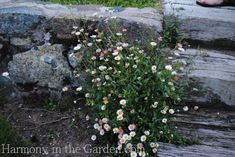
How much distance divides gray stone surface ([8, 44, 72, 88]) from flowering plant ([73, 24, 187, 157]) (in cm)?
25

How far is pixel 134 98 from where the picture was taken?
195 centimetres

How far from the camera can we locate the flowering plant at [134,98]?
1914 mm

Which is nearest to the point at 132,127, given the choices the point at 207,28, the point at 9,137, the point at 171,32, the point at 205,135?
the point at 205,135

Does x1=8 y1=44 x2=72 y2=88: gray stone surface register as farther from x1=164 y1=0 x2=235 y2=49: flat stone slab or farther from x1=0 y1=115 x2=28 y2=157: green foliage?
x1=164 y1=0 x2=235 y2=49: flat stone slab

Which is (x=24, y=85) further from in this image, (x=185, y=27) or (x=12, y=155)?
(x=185, y=27)

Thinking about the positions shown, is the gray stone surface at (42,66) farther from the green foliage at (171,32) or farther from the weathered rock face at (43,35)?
the green foliage at (171,32)

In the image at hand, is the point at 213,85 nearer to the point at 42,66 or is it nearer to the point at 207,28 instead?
the point at 207,28

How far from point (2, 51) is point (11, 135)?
2.35 ft

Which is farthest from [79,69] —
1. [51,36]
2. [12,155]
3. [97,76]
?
[12,155]

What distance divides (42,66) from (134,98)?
2.52 feet

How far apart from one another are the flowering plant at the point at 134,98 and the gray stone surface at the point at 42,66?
253 millimetres

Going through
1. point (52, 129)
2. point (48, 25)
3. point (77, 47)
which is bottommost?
point (52, 129)

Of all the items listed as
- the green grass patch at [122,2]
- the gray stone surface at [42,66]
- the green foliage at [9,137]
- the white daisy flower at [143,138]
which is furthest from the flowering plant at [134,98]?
the green grass patch at [122,2]

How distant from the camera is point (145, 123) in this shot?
1948 mm
